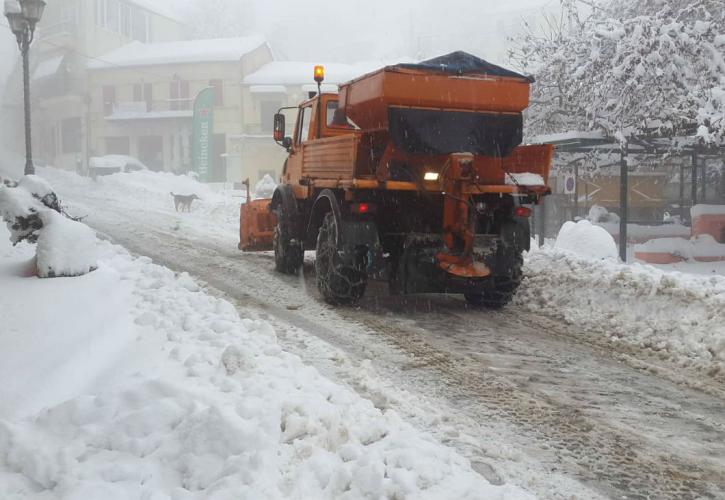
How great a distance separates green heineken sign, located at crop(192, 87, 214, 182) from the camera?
1347 inches

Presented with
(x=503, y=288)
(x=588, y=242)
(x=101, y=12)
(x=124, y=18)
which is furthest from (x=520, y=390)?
(x=124, y=18)

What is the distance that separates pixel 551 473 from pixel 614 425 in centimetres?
96

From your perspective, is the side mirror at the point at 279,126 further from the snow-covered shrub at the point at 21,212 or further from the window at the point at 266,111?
the window at the point at 266,111

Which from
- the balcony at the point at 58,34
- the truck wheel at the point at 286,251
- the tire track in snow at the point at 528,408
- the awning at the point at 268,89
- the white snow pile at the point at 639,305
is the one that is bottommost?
the tire track in snow at the point at 528,408

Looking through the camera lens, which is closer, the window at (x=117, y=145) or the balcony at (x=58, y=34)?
the window at (x=117, y=145)

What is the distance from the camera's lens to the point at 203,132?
114ft

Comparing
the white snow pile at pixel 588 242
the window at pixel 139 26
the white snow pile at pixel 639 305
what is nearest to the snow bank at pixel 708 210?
the white snow pile at pixel 588 242

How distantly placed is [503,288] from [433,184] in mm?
1629

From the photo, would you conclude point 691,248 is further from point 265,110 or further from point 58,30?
point 58,30

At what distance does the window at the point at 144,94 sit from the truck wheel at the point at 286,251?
38.7m

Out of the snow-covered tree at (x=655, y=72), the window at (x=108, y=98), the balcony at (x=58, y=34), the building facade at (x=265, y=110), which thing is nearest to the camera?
the snow-covered tree at (x=655, y=72)

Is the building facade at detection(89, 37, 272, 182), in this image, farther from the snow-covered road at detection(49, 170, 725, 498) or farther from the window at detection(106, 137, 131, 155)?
the snow-covered road at detection(49, 170, 725, 498)

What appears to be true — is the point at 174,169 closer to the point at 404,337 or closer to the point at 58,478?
the point at 404,337

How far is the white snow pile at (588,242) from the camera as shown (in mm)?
10469
